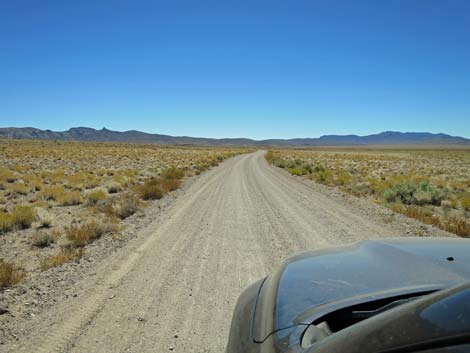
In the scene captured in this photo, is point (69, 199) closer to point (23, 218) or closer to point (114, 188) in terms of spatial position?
point (114, 188)

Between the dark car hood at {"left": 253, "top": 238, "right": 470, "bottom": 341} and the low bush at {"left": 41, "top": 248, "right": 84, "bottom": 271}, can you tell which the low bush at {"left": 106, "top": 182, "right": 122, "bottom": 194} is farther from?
the dark car hood at {"left": 253, "top": 238, "right": 470, "bottom": 341}

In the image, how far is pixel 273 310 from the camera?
202 centimetres

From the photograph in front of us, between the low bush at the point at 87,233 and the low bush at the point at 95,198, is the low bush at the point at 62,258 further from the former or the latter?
the low bush at the point at 95,198

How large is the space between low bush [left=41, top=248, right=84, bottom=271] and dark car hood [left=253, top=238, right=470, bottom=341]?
4889 millimetres

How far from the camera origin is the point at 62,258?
6203 mm

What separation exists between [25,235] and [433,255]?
9.06 meters

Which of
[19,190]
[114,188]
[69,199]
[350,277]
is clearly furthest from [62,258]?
[19,190]

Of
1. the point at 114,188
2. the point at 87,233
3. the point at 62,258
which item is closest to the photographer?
the point at 62,258

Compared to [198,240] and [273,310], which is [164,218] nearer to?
[198,240]

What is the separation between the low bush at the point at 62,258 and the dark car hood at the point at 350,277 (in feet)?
16.0

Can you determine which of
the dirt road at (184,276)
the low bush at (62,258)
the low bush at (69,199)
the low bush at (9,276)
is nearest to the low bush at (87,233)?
the low bush at (62,258)

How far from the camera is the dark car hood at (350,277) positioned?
197cm

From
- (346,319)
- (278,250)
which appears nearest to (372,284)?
(346,319)

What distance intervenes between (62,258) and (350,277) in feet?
18.4
